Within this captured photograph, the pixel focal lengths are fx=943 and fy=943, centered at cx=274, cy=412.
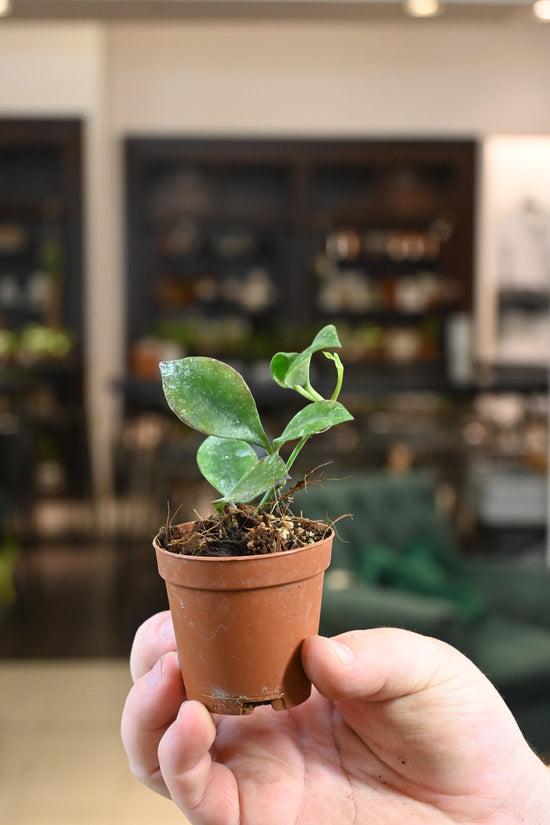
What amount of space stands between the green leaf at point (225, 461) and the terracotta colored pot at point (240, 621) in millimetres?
95

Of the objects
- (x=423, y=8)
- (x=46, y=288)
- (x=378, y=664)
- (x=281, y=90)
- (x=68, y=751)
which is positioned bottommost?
(x=68, y=751)

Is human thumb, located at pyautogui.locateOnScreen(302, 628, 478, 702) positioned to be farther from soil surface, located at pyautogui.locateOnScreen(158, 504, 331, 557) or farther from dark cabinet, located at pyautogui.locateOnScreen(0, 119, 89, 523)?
dark cabinet, located at pyautogui.locateOnScreen(0, 119, 89, 523)

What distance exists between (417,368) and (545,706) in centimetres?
497

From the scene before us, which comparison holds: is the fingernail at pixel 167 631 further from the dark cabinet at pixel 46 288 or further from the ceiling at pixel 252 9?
the dark cabinet at pixel 46 288

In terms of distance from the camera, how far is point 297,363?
30.5 inches

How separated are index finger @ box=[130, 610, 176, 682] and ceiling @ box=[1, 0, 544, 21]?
8.26 ft

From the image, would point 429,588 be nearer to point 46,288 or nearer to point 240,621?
point 240,621

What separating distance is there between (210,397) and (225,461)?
0.29 feet

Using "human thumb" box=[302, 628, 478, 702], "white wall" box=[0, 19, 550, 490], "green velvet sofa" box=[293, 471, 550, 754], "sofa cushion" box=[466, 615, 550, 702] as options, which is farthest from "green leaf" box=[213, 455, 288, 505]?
"white wall" box=[0, 19, 550, 490]

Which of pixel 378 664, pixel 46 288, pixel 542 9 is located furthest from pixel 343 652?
pixel 46 288

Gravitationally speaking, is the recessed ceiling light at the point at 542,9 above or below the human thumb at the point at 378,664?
above

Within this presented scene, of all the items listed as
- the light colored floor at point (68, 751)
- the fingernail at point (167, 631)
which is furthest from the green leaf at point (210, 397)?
the light colored floor at point (68, 751)

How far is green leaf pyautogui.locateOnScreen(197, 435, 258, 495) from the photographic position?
851mm

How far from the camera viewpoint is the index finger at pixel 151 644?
884 millimetres
